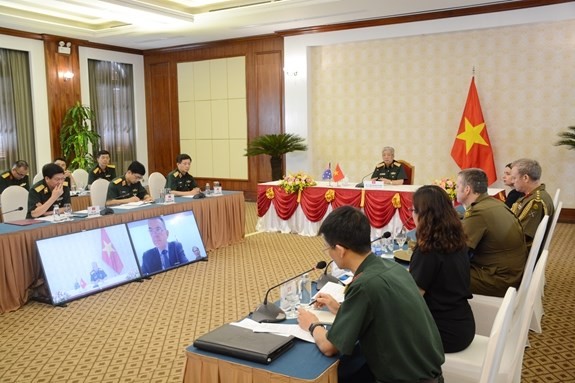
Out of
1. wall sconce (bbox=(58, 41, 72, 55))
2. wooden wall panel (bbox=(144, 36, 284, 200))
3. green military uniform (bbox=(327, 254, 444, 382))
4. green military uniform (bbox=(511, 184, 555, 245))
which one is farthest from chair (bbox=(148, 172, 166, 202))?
green military uniform (bbox=(327, 254, 444, 382))

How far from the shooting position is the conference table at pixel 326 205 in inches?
261

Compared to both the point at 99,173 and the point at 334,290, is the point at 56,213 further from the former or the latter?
the point at 334,290

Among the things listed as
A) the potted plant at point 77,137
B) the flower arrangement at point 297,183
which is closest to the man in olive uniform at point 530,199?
the flower arrangement at point 297,183

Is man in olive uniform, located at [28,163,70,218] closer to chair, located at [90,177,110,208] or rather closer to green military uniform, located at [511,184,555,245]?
chair, located at [90,177,110,208]

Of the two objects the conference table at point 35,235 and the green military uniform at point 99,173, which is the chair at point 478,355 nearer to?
the conference table at point 35,235

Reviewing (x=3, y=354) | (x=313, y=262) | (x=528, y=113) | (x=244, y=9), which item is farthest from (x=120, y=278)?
(x=528, y=113)

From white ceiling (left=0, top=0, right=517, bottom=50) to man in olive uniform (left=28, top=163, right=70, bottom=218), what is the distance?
3150 mm

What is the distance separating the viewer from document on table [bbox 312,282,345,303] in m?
2.53

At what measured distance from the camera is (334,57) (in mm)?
9734

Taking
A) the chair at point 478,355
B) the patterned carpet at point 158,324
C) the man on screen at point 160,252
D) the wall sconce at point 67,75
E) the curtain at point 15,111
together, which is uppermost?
the wall sconce at point 67,75

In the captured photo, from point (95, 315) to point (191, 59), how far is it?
797 cm

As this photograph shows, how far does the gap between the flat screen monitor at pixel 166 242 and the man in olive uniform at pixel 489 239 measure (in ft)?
11.3

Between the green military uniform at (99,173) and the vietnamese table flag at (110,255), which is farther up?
the green military uniform at (99,173)

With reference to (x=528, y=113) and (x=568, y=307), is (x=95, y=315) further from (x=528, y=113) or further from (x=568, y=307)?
(x=528, y=113)
